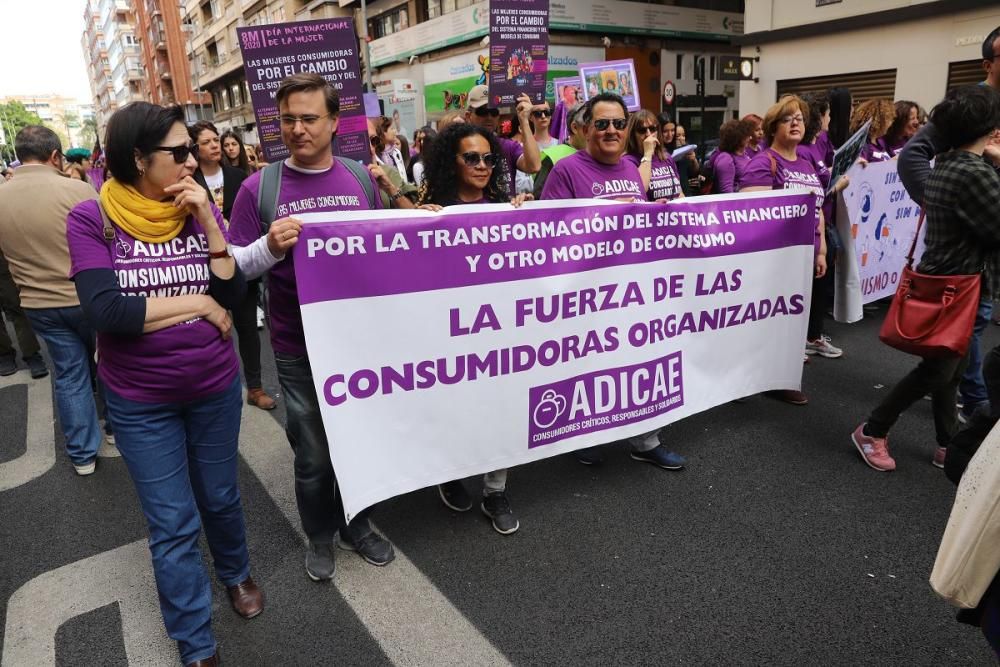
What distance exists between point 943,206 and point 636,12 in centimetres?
2331

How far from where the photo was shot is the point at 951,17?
12.7 m

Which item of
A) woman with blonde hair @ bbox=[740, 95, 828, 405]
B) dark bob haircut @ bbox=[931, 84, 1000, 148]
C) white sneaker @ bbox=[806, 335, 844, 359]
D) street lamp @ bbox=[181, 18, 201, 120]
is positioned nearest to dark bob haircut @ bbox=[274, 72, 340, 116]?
dark bob haircut @ bbox=[931, 84, 1000, 148]

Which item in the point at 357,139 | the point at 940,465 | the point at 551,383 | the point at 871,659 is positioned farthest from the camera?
the point at 357,139

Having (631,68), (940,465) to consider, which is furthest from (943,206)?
(631,68)

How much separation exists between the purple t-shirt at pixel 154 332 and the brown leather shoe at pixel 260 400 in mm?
2745

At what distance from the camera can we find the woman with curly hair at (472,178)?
3.08m

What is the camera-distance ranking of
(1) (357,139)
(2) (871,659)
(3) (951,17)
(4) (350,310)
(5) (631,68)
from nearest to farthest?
(2) (871,659) → (4) (350,310) → (1) (357,139) → (5) (631,68) → (3) (951,17)

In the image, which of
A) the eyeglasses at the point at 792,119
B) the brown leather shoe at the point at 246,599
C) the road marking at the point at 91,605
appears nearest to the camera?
the road marking at the point at 91,605

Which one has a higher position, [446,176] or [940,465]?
[446,176]

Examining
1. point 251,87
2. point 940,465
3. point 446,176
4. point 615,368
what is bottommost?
point 940,465

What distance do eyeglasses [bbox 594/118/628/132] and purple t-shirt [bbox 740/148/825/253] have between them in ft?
4.92

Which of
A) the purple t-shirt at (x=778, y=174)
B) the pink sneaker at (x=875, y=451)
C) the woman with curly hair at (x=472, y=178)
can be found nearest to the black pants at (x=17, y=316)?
the woman with curly hair at (x=472, y=178)

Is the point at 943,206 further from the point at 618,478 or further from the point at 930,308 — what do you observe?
the point at 618,478

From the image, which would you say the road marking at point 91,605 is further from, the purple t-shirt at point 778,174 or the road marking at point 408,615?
the purple t-shirt at point 778,174
